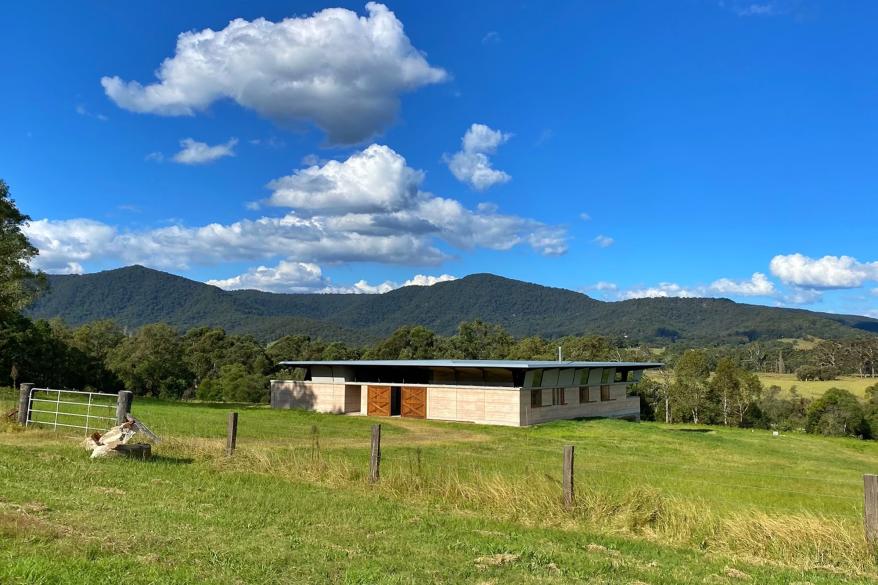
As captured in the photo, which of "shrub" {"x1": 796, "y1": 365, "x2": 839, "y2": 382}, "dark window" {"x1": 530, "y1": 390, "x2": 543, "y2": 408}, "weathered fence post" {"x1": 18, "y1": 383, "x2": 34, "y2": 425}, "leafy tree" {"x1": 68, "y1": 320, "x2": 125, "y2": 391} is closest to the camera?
"weathered fence post" {"x1": 18, "y1": 383, "x2": 34, "y2": 425}

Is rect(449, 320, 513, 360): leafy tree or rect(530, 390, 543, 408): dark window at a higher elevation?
rect(449, 320, 513, 360): leafy tree

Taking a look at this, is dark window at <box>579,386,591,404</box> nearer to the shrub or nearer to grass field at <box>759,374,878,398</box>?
grass field at <box>759,374,878,398</box>

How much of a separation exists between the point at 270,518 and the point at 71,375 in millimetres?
63162

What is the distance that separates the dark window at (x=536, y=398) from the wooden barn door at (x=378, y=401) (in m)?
8.87

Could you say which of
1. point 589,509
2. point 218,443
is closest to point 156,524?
point 589,509

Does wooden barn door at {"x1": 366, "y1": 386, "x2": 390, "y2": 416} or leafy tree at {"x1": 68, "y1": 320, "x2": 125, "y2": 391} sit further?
leafy tree at {"x1": 68, "y1": 320, "x2": 125, "y2": 391}

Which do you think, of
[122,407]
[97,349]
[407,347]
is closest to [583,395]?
[122,407]

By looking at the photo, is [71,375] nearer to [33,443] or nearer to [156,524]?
[33,443]

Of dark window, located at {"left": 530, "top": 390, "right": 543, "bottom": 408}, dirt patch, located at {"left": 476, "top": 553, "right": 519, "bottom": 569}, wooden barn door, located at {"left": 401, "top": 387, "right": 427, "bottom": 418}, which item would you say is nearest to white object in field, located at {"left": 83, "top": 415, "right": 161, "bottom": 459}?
dirt patch, located at {"left": 476, "top": 553, "right": 519, "bottom": 569}

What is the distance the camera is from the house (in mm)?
33156

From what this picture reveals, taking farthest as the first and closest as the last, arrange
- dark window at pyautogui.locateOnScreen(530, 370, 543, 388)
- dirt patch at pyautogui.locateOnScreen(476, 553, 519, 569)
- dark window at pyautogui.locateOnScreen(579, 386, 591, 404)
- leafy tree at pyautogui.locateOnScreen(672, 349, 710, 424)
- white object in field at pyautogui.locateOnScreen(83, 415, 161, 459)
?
1. leafy tree at pyautogui.locateOnScreen(672, 349, 710, 424)
2. dark window at pyautogui.locateOnScreen(579, 386, 591, 404)
3. dark window at pyautogui.locateOnScreen(530, 370, 543, 388)
4. white object in field at pyautogui.locateOnScreen(83, 415, 161, 459)
5. dirt patch at pyautogui.locateOnScreen(476, 553, 519, 569)

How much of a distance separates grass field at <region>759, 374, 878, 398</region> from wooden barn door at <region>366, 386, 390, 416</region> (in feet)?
194

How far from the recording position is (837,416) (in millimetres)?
57375

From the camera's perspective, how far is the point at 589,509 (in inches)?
358
